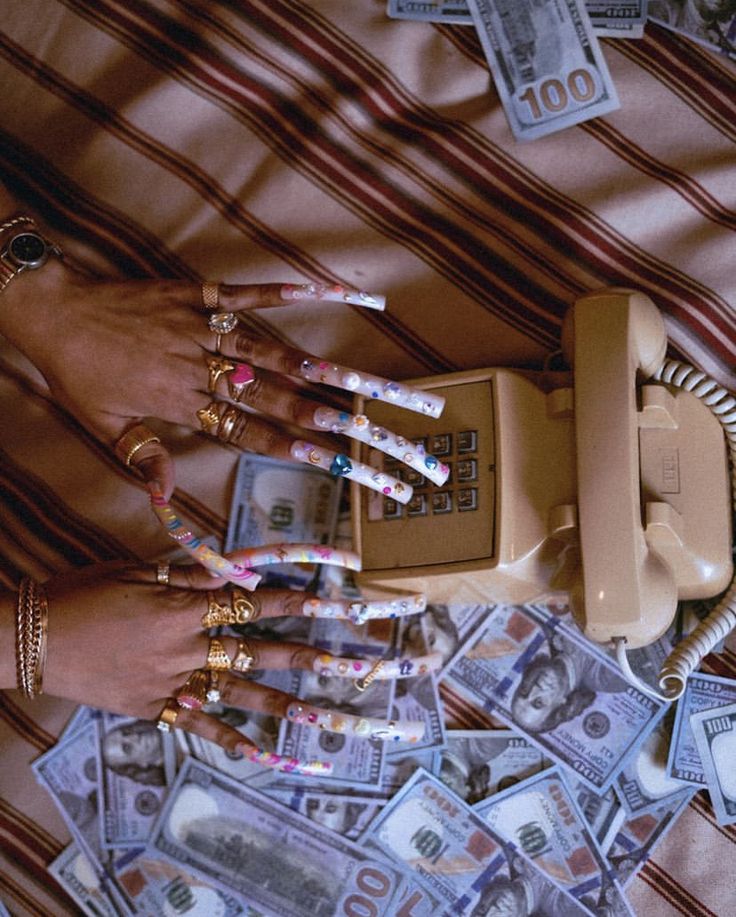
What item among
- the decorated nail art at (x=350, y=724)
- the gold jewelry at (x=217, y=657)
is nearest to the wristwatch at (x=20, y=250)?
the gold jewelry at (x=217, y=657)

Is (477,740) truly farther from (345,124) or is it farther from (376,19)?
(376,19)

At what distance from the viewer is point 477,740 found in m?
1.03

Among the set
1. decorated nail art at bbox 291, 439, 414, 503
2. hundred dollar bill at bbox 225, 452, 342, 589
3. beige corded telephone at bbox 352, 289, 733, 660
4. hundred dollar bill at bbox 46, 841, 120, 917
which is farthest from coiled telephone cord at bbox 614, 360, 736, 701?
hundred dollar bill at bbox 46, 841, 120, 917

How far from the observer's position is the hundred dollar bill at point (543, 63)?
3.35 feet

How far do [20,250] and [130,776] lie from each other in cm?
61

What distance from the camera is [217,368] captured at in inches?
36.5

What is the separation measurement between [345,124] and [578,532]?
1.84 feet

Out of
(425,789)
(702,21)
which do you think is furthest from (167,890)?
(702,21)

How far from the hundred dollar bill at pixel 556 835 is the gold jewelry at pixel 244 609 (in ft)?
1.10

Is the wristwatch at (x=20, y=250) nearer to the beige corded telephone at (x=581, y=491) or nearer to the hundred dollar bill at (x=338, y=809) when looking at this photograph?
the beige corded telephone at (x=581, y=491)

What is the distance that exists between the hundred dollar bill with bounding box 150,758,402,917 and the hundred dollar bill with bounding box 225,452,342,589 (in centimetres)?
25

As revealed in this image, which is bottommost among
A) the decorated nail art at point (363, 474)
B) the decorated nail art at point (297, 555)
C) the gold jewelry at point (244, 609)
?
the gold jewelry at point (244, 609)

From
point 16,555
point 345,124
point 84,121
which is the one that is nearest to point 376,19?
point 345,124

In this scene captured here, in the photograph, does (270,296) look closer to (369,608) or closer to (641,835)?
(369,608)
